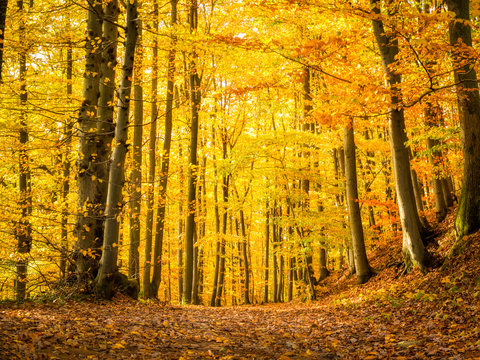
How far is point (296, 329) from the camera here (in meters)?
7.59

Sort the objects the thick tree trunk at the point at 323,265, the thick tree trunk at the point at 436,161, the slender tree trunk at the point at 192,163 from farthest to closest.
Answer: the thick tree trunk at the point at 323,265, the slender tree trunk at the point at 192,163, the thick tree trunk at the point at 436,161

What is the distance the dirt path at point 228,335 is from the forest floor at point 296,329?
0.01 meters

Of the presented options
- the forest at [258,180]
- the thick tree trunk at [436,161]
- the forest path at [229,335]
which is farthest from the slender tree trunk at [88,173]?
the thick tree trunk at [436,161]

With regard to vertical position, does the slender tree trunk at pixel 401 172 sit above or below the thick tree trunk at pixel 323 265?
above

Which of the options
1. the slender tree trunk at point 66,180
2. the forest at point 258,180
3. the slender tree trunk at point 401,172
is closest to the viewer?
the forest at point 258,180

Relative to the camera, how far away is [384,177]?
20.1 metres

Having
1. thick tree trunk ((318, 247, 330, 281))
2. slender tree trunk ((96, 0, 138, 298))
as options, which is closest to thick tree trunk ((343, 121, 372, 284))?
thick tree trunk ((318, 247, 330, 281))

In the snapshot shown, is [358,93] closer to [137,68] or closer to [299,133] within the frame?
[299,133]

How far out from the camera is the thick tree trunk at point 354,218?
41.8ft

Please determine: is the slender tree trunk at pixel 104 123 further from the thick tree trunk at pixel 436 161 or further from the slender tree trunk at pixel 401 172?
the thick tree trunk at pixel 436 161

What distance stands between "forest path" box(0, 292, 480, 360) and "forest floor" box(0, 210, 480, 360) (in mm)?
13

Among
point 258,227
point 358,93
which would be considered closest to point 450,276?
point 358,93

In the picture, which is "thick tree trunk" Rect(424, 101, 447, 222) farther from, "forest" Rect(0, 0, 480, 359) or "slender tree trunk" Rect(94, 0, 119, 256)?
"slender tree trunk" Rect(94, 0, 119, 256)

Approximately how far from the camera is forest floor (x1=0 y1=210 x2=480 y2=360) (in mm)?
4430
